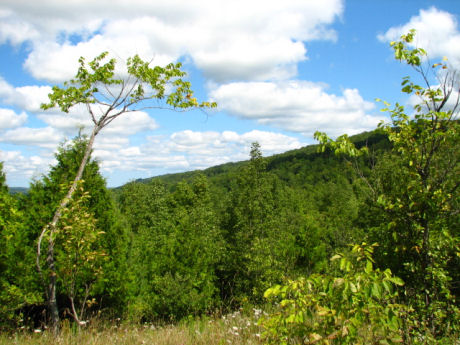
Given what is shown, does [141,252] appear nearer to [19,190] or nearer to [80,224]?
[19,190]

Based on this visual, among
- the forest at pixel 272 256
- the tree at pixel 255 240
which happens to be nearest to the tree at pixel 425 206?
the forest at pixel 272 256

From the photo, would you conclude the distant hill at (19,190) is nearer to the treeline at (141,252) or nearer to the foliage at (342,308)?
the treeline at (141,252)

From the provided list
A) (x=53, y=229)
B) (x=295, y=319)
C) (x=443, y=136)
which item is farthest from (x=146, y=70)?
(x=295, y=319)

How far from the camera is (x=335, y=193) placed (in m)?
50.8

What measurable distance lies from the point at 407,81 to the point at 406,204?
1632mm

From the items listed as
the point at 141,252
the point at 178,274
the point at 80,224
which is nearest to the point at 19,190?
the point at 80,224

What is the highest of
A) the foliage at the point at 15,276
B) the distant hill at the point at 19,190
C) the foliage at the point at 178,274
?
the distant hill at the point at 19,190

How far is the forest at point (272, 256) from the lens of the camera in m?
2.48

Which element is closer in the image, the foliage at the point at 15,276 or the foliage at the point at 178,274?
the foliage at the point at 15,276

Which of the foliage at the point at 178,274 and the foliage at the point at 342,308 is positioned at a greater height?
the foliage at the point at 342,308

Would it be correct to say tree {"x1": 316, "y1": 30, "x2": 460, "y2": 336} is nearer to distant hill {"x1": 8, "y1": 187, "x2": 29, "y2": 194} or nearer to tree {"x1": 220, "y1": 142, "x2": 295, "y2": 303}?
distant hill {"x1": 8, "y1": 187, "x2": 29, "y2": 194}

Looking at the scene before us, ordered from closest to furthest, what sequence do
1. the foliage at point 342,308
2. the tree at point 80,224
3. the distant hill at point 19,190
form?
the foliage at point 342,308 → the tree at point 80,224 → the distant hill at point 19,190

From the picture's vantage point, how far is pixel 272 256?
59.9ft

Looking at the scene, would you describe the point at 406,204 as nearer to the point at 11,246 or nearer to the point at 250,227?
the point at 11,246
